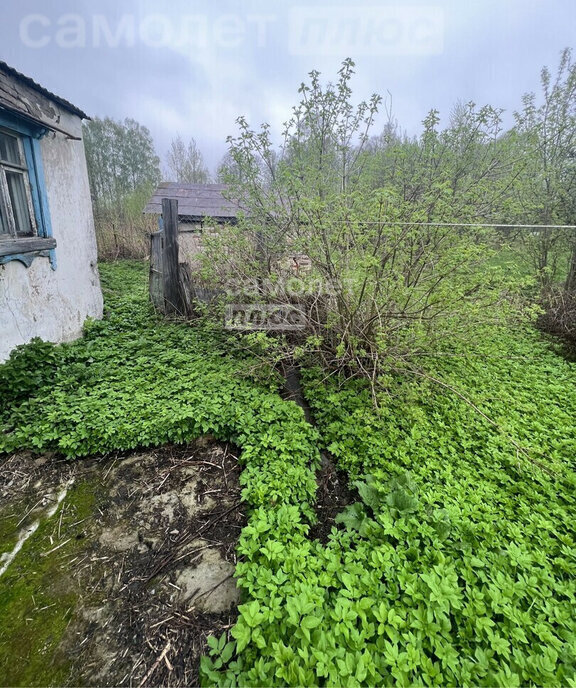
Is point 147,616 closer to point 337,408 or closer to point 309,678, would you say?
point 309,678

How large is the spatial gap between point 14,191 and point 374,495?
18.5 ft

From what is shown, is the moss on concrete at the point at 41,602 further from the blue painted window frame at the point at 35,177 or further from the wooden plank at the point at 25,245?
the blue painted window frame at the point at 35,177

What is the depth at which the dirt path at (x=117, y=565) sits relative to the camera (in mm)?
1696

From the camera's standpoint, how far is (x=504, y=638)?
163 cm

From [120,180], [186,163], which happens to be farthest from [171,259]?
[186,163]

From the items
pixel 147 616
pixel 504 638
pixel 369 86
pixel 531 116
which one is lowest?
pixel 147 616

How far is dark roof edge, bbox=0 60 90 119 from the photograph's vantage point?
147 inches

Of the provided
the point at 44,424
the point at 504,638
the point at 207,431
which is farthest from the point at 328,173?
the point at 504,638

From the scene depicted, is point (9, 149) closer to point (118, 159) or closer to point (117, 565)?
point (117, 565)

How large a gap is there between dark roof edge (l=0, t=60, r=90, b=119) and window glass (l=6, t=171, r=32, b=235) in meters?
1.10

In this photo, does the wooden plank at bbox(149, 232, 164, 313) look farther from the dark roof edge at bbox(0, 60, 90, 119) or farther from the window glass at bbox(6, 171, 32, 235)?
the dark roof edge at bbox(0, 60, 90, 119)

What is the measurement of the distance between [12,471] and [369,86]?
6163 millimetres

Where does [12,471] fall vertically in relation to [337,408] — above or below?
below

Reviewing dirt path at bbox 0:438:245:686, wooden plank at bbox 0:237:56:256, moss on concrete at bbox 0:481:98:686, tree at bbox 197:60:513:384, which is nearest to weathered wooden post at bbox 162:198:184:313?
tree at bbox 197:60:513:384
